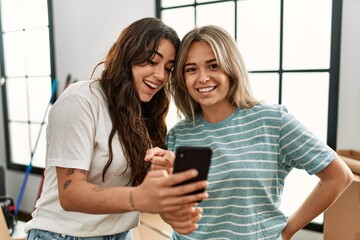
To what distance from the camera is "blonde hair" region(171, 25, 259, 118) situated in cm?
106

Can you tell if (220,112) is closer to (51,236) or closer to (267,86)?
(51,236)

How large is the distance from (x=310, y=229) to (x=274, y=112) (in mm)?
1240

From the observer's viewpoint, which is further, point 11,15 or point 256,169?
point 11,15

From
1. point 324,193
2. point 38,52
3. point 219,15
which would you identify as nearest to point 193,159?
point 324,193

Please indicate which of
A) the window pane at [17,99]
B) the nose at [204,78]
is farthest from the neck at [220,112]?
the window pane at [17,99]

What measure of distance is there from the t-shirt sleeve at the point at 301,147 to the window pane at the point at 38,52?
9.17ft

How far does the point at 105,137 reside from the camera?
103cm

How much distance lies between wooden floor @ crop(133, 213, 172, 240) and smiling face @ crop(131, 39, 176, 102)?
3.38 ft

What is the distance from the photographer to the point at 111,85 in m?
1.12

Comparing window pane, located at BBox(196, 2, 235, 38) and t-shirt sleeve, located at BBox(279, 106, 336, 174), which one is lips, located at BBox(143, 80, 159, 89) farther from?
window pane, located at BBox(196, 2, 235, 38)

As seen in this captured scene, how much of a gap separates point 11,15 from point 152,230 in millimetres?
2882

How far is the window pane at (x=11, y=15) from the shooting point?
11.5 feet

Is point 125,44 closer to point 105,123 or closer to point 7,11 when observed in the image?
point 105,123

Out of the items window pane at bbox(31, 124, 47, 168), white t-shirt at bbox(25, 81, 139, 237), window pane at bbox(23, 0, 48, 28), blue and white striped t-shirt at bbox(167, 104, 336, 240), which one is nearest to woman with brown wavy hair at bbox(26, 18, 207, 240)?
white t-shirt at bbox(25, 81, 139, 237)
